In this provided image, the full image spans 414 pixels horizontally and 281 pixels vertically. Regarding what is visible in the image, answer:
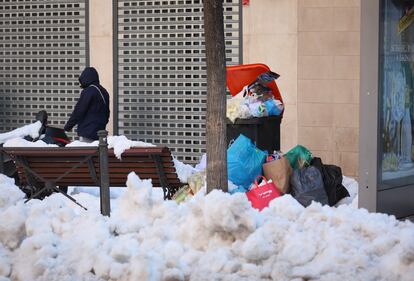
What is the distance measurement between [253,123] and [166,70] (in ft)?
12.9

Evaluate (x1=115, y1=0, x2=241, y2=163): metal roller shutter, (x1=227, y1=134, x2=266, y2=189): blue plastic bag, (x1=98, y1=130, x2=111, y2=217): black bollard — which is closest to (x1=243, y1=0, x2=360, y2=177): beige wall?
(x1=115, y1=0, x2=241, y2=163): metal roller shutter

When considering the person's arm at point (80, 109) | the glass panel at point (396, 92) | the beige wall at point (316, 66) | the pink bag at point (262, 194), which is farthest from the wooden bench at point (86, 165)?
the beige wall at point (316, 66)

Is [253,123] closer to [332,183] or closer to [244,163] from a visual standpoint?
[244,163]

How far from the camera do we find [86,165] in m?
10.0

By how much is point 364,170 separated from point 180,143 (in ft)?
20.5

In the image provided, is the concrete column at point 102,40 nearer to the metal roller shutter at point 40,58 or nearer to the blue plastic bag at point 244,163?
the metal roller shutter at point 40,58

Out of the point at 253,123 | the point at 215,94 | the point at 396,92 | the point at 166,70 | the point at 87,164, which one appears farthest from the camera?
the point at 166,70

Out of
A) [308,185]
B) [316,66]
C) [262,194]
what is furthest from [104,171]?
[316,66]

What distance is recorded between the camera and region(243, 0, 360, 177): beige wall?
1410cm

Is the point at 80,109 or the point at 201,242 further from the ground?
the point at 80,109

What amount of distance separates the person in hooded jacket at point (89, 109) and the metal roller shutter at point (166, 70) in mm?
2244

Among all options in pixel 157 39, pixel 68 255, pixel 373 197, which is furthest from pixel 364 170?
pixel 157 39

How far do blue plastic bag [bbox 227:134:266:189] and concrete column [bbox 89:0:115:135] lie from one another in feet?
15.7

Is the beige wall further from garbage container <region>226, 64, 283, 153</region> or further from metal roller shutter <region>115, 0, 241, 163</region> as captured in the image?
garbage container <region>226, 64, 283, 153</region>
